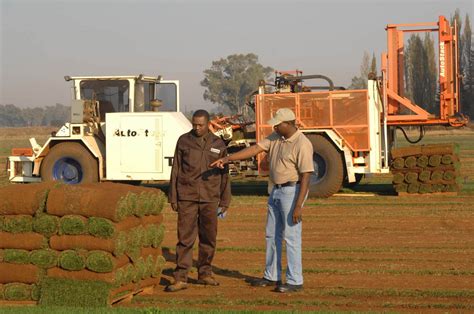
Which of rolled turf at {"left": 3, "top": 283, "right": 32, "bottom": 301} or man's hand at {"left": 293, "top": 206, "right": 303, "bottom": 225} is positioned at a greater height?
man's hand at {"left": 293, "top": 206, "right": 303, "bottom": 225}

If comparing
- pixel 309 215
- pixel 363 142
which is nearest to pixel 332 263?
pixel 309 215

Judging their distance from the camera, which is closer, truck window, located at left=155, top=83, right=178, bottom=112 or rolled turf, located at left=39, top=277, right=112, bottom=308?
rolled turf, located at left=39, top=277, right=112, bottom=308

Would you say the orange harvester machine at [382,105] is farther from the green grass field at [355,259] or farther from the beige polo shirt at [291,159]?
the beige polo shirt at [291,159]

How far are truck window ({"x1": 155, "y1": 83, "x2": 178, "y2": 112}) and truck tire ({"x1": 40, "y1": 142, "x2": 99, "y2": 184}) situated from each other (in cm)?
199

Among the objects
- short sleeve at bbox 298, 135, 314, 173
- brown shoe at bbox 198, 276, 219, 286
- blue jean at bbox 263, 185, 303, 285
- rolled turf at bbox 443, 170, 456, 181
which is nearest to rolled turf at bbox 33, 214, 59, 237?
brown shoe at bbox 198, 276, 219, 286

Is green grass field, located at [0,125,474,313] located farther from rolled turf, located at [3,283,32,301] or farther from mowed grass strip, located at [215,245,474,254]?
rolled turf, located at [3,283,32,301]

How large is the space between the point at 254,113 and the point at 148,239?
33.3 ft

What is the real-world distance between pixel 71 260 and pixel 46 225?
451 millimetres

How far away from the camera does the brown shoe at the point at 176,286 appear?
379 inches

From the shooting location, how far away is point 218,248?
12641 millimetres

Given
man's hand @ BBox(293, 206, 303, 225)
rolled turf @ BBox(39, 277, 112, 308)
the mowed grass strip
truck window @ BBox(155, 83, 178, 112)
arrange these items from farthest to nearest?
1. truck window @ BBox(155, 83, 178, 112)
2. the mowed grass strip
3. man's hand @ BBox(293, 206, 303, 225)
4. rolled turf @ BBox(39, 277, 112, 308)

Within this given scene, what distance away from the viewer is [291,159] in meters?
A: 9.48

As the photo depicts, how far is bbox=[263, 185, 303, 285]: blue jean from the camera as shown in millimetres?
9414

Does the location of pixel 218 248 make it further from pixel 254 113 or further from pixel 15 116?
pixel 15 116
